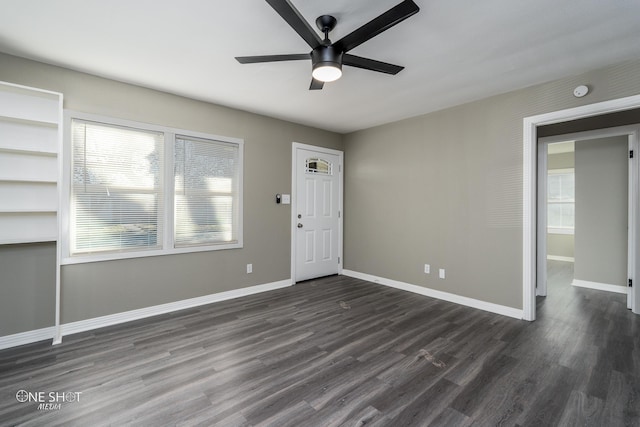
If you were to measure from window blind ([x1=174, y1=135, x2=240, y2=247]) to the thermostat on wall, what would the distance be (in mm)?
3905

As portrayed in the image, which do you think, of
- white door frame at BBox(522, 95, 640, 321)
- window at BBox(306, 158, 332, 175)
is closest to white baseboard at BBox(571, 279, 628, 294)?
white door frame at BBox(522, 95, 640, 321)

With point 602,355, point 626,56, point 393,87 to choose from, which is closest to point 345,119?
point 393,87

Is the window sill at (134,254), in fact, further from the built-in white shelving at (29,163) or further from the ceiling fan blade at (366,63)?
the ceiling fan blade at (366,63)

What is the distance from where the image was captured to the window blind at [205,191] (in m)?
3.54

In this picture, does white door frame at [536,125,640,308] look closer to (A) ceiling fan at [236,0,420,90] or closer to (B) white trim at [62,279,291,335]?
(A) ceiling fan at [236,0,420,90]

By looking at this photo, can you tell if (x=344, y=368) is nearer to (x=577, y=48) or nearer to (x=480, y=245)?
(x=480, y=245)

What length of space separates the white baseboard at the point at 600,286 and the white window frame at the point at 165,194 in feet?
17.5

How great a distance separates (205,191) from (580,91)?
4.30 metres

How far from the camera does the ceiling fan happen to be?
155cm

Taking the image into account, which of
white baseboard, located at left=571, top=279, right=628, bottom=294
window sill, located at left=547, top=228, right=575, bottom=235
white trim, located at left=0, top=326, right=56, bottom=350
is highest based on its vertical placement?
window sill, located at left=547, top=228, right=575, bottom=235

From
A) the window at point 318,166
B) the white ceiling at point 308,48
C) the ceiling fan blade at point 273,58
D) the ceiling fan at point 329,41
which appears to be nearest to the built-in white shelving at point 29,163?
the white ceiling at point 308,48

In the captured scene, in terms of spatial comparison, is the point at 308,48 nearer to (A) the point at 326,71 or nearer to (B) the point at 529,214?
(A) the point at 326,71

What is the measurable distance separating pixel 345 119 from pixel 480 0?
8.68ft

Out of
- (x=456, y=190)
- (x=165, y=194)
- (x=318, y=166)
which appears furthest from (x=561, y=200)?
(x=165, y=194)
